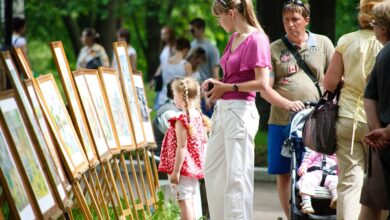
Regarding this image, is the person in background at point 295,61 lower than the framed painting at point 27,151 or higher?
lower

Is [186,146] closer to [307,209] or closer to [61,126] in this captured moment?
[307,209]

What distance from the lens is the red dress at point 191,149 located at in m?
9.29

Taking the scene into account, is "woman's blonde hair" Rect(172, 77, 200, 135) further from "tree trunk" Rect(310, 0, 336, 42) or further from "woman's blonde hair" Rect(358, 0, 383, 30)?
"tree trunk" Rect(310, 0, 336, 42)

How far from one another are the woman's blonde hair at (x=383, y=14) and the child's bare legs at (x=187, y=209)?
2.78m

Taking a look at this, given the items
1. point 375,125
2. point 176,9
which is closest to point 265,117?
point 375,125

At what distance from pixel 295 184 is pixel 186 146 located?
111 cm

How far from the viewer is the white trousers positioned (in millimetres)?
8375

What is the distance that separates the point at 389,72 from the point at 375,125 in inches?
15.6

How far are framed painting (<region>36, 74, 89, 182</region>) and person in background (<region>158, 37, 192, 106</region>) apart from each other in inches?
322

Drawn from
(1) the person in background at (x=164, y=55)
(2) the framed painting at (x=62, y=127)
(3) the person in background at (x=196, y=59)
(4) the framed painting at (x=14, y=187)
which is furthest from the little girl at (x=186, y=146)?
(1) the person in background at (x=164, y=55)

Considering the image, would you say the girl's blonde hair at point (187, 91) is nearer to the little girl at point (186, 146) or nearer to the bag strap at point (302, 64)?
the little girl at point (186, 146)

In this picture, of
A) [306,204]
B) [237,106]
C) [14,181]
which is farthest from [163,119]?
[14,181]

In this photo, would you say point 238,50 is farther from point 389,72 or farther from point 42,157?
point 42,157

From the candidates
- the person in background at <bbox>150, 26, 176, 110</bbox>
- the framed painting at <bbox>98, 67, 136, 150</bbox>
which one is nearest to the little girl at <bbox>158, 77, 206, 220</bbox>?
the framed painting at <bbox>98, 67, 136, 150</bbox>
